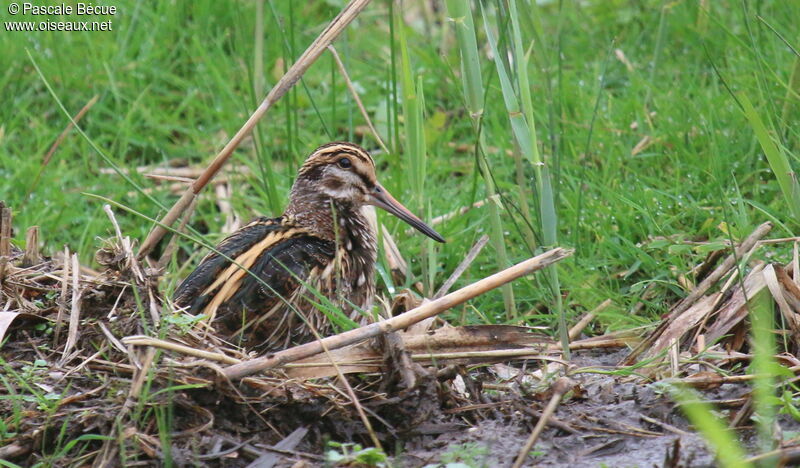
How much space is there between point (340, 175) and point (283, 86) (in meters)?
0.91

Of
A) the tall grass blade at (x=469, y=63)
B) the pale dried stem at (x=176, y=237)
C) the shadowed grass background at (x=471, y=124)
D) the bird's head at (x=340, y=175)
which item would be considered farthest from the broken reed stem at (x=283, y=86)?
the bird's head at (x=340, y=175)

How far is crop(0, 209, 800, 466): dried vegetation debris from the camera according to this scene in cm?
325

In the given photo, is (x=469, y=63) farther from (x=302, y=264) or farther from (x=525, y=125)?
(x=302, y=264)

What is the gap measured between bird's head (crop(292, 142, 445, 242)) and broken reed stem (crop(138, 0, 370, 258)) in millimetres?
769

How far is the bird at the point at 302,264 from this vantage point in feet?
12.8

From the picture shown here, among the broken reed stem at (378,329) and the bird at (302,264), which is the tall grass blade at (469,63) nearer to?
the bird at (302,264)

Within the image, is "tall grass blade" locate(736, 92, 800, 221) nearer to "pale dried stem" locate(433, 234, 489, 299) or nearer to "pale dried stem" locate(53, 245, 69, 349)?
"pale dried stem" locate(433, 234, 489, 299)

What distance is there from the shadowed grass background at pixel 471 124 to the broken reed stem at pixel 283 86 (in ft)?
1.52

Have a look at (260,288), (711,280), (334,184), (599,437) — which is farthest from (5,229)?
(711,280)

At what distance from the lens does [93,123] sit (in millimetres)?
6473

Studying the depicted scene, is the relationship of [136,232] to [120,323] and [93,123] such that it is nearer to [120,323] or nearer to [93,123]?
[93,123]

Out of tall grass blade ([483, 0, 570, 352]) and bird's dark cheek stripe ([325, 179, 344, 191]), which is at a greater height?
tall grass blade ([483, 0, 570, 352])

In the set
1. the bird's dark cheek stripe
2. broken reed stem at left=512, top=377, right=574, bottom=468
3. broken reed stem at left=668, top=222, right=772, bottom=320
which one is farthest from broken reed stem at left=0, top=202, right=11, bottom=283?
broken reed stem at left=668, top=222, right=772, bottom=320

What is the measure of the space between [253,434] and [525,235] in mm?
1716
